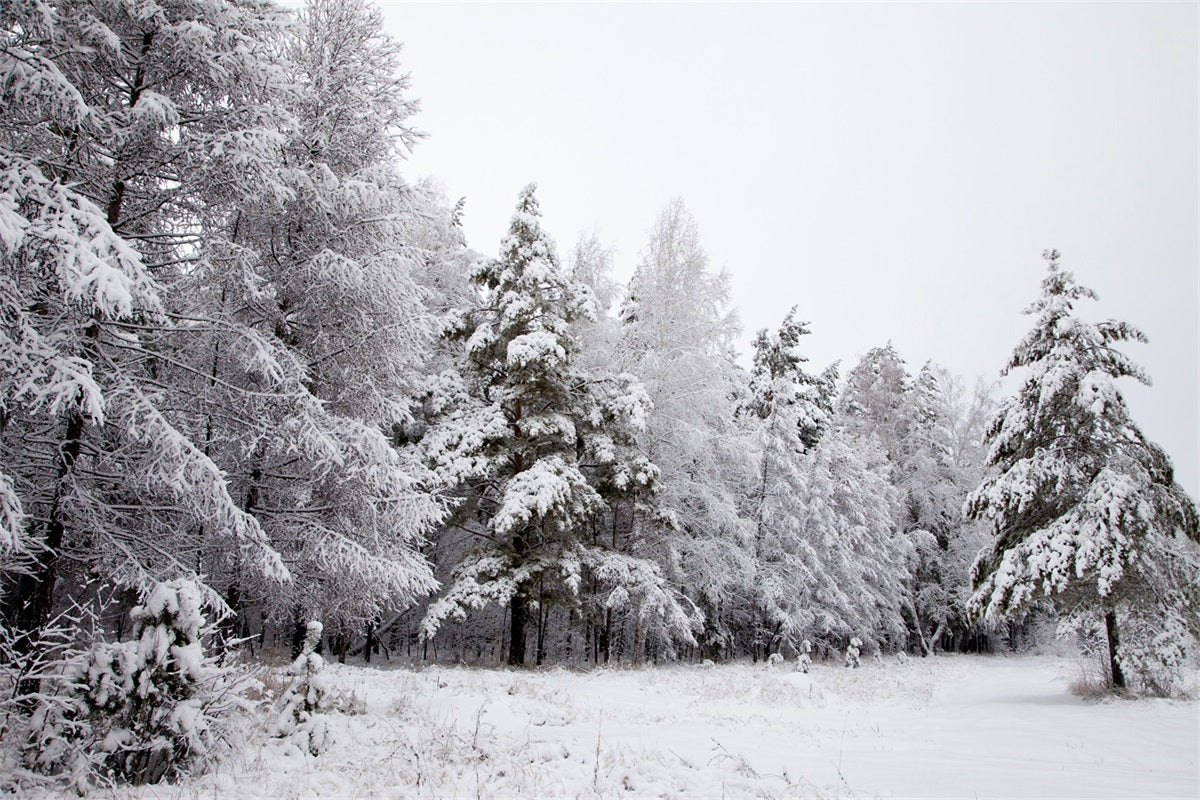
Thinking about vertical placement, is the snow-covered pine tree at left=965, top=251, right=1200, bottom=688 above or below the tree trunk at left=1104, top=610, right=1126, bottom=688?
above

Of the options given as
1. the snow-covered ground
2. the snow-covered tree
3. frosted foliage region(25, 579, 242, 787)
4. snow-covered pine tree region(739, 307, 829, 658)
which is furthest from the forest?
the snow-covered ground

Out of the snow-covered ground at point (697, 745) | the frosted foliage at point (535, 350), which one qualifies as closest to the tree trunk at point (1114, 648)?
the snow-covered ground at point (697, 745)

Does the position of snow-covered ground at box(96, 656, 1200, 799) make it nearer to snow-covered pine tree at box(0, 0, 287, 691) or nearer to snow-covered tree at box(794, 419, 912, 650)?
snow-covered pine tree at box(0, 0, 287, 691)

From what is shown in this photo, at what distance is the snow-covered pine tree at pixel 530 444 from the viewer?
47.9 ft

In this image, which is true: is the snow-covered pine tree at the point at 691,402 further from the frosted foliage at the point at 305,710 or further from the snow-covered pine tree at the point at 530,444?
the frosted foliage at the point at 305,710

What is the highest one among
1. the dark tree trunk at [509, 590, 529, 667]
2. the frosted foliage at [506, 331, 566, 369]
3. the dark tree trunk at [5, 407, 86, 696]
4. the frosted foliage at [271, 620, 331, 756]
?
the frosted foliage at [506, 331, 566, 369]

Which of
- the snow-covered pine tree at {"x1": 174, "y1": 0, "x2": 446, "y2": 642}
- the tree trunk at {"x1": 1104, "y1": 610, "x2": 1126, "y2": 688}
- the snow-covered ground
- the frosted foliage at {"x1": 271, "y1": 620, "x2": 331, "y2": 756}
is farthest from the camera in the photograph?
the tree trunk at {"x1": 1104, "y1": 610, "x2": 1126, "y2": 688}

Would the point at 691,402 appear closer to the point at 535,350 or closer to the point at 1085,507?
the point at 535,350

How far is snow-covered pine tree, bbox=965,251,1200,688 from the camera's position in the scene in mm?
13031

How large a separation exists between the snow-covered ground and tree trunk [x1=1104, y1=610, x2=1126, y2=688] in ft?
4.49

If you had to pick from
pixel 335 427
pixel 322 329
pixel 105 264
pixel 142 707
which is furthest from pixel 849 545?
pixel 105 264

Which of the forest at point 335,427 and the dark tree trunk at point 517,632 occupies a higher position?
the forest at point 335,427

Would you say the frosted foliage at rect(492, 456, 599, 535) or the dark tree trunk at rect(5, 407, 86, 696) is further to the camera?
the frosted foliage at rect(492, 456, 599, 535)

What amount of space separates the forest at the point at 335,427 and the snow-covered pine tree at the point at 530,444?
0.10 metres
